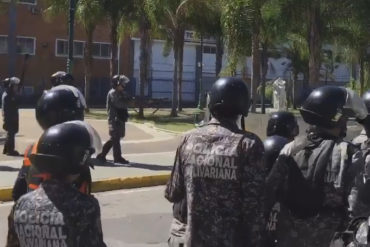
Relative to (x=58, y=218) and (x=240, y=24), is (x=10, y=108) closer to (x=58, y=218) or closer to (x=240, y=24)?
(x=240, y=24)

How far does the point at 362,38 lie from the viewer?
23.4 meters

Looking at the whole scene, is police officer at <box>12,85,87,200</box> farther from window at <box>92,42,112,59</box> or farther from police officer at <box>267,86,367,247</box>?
window at <box>92,42,112,59</box>

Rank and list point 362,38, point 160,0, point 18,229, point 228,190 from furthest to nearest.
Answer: point 160,0 < point 362,38 < point 228,190 < point 18,229

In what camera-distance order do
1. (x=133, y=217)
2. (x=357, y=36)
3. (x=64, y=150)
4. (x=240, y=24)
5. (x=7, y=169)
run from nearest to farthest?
1. (x=64, y=150)
2. (x=133, y=217)
3. (x=7, y=169)
4. (x=240, y=24)
5. (x=357, y=36)

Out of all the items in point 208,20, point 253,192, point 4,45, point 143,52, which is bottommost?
point 253,192

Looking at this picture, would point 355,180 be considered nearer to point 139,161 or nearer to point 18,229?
point 18,229

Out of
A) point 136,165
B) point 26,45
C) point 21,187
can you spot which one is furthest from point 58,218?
point 26,45

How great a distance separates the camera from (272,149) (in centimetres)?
416

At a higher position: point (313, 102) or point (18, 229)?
point (313, 102)

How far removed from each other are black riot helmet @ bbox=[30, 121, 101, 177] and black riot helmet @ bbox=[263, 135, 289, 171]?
4.54 feet

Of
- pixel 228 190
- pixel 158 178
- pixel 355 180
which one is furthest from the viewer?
pixel 158 178

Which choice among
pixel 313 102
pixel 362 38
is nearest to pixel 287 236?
pixel 313 102

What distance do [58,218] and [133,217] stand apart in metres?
6.30

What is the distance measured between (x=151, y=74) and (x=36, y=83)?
9138 mm
